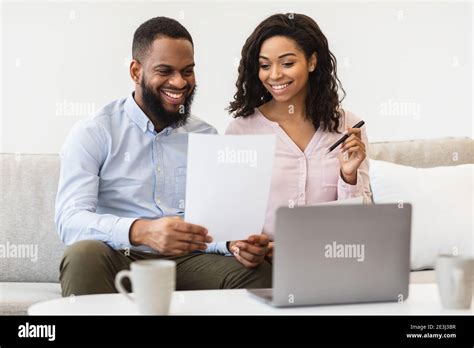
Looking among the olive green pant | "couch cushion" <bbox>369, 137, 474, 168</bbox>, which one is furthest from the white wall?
the olive green pant

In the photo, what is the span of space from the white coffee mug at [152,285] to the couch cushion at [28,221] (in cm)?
116

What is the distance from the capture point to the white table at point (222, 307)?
1.41 metres

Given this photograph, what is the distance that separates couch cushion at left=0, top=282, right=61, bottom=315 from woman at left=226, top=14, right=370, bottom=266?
28.9 inches

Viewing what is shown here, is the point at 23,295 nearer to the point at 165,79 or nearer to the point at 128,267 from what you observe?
the point at 128,267

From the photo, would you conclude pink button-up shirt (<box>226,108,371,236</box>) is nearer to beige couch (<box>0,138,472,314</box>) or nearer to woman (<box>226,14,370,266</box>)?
woman (<box>226,14,370,266</box>)

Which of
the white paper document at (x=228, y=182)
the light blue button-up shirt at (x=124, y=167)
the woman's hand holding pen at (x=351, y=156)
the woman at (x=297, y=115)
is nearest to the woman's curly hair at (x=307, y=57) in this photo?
the woman at (x=297, y=115)

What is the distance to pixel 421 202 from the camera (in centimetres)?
247

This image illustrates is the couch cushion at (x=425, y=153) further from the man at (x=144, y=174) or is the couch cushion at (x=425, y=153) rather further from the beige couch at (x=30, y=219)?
the man at (x=144, y=174)

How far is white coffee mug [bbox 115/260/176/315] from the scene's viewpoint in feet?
4.37

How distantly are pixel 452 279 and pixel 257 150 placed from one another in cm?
52

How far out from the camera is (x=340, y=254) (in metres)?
1.41

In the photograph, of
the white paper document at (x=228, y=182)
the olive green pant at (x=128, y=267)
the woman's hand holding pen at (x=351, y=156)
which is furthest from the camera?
the woman's hand holding pen at (x=351, y=156)
